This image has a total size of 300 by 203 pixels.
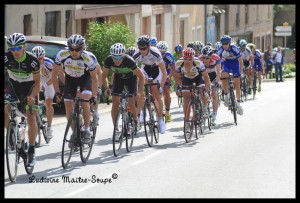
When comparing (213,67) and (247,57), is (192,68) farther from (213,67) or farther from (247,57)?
(247,57)

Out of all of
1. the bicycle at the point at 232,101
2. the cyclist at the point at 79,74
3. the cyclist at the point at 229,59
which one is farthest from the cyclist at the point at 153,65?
the cyclist at the point at 229,59

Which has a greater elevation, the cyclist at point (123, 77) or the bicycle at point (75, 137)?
the cyclist at point (123, 77)

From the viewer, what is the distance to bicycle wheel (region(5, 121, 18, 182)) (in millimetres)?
11922

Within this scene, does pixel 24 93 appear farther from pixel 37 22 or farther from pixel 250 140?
pixel 37 22

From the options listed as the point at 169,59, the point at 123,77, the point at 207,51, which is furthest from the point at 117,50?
the point at 169,59

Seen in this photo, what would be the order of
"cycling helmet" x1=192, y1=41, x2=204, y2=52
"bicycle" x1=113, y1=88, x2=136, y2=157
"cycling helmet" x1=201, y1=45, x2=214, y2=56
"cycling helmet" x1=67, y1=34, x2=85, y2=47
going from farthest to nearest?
"cycling helmet" x1=192, y1=41, x2=204, y2=52, "cycling helmet" x1=201, y1=45, x2=214, y2=56, "bicycle" x1=113, y1=88, x2=136, y2=157, "cycling helmet" x1=67, y1=34, x2=85, y2=47

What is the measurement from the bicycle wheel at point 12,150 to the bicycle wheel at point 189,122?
5.08 meters

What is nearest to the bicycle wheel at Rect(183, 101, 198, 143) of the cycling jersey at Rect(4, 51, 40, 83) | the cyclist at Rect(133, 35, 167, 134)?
the cyclist at Rect(133, 35, 167, 134)

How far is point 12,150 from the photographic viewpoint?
12.1 m

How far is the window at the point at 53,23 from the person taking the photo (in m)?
32.5

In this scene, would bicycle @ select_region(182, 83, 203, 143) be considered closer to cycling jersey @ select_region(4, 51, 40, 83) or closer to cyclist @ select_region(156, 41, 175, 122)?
cyclist @ select_region(156, 41, 175, 122)

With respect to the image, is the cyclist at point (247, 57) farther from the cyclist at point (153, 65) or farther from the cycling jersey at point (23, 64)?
the cycling jersey at point (23, 64)
